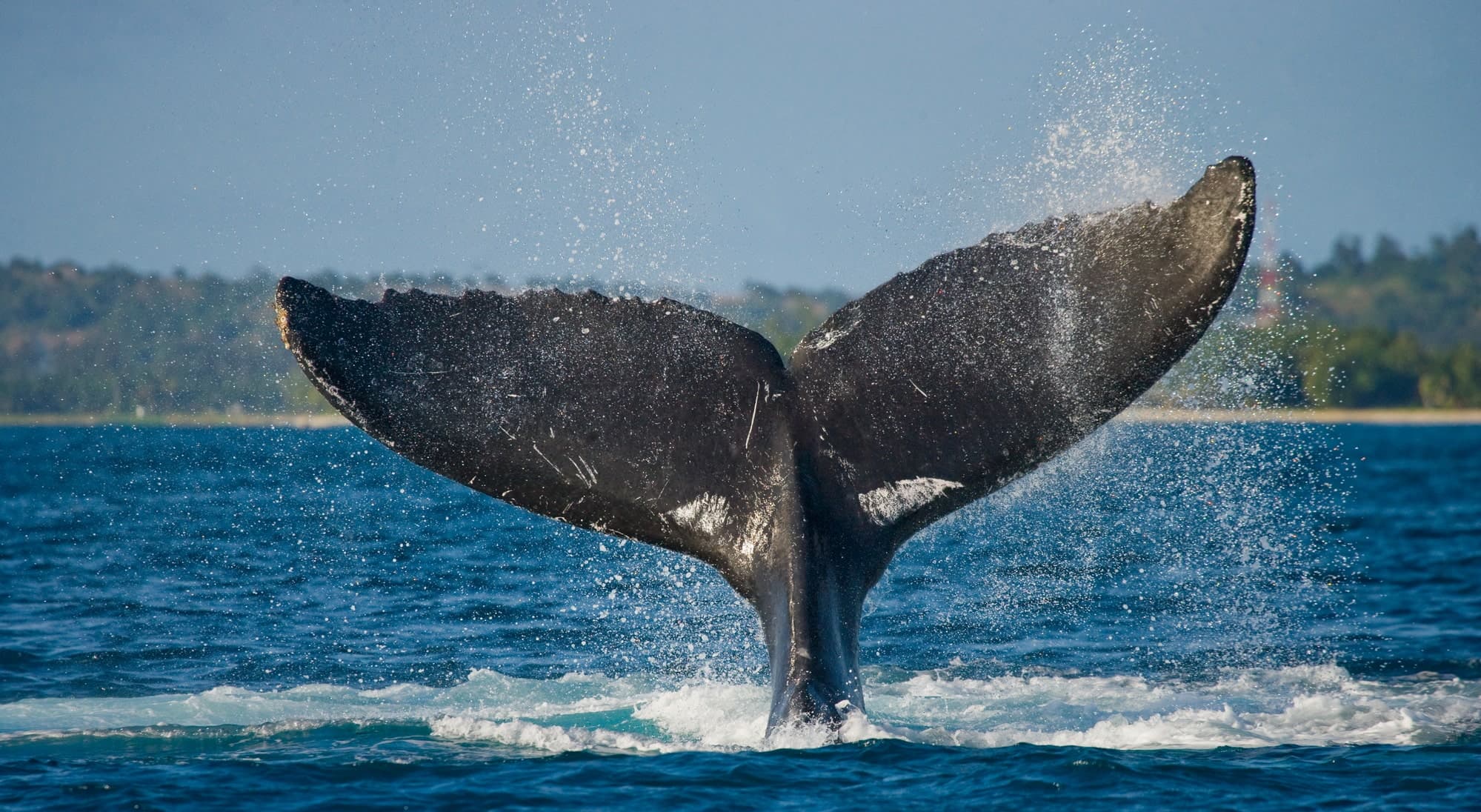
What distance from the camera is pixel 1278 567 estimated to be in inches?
749

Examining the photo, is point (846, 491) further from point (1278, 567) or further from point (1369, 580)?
point (1278, 567)

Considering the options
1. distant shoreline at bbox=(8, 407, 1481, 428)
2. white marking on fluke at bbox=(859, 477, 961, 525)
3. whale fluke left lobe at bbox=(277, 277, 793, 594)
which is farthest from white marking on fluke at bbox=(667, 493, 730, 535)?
distant shoreline at bbox=(8, 407, 1481, 428)

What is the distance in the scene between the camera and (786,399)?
23.9ft

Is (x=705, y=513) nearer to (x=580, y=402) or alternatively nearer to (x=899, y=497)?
(x=580, y=402)

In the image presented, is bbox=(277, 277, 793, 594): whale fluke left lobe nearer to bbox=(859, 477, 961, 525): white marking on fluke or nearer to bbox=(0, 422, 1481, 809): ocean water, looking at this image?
bbox=(859, 477, 961, 525): white marking on fluke

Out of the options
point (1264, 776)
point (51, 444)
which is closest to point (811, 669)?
point (1264, 776)

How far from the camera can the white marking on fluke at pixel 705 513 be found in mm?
7277

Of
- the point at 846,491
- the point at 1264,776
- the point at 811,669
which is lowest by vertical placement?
the point at 1264,776

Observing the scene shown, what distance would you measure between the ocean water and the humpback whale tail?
894mm

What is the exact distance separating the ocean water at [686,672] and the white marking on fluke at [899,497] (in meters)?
1.05

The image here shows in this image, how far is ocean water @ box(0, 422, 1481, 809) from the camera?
7.09m

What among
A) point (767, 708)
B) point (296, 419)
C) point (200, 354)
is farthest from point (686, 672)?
point (200, 354)

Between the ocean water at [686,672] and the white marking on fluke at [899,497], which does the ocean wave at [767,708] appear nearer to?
the ocean water at [686,672]

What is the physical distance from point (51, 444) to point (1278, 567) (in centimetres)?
6951
